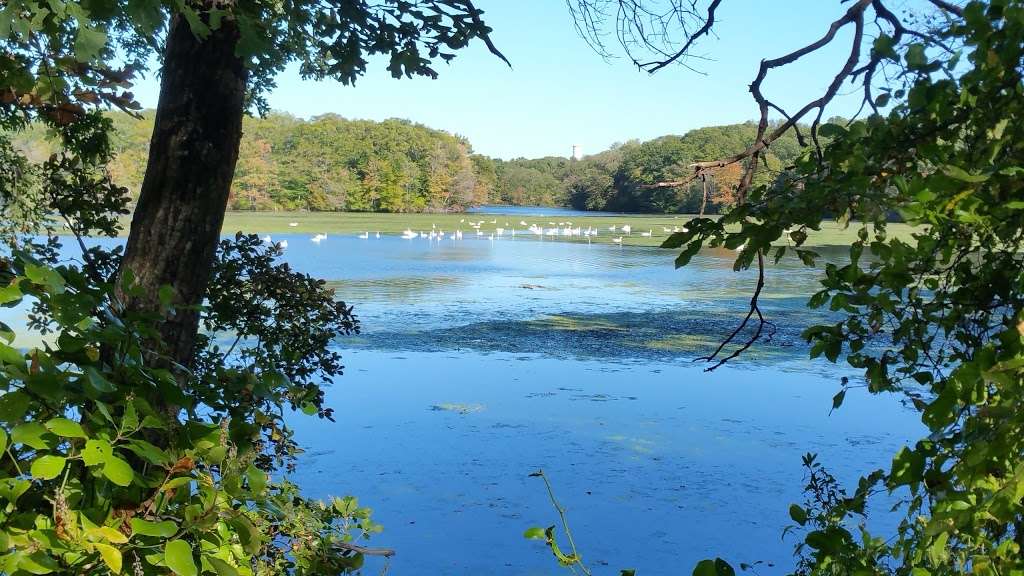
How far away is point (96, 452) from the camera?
77cm

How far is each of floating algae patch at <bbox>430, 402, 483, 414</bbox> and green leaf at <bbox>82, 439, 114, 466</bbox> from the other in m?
4.85

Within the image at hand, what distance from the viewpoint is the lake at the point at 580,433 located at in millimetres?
3756

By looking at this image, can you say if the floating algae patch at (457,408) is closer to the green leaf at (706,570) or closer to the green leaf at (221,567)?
the green leaf at (706,570)

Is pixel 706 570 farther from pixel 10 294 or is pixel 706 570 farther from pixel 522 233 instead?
pixel 522 233

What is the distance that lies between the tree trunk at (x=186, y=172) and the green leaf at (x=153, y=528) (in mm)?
1113

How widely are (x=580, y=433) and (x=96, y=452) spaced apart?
4615mm

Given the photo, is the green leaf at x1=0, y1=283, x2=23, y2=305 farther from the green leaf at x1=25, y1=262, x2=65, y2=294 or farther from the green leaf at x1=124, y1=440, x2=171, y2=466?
the green leaf at x1=124, y1=440, x2=171, y2=466

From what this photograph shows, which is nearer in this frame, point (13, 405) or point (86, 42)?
point (13, 405)

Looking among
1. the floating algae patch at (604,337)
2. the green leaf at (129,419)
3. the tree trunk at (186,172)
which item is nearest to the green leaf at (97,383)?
the green leaf at (129,419)

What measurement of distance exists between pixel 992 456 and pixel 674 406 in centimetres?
526

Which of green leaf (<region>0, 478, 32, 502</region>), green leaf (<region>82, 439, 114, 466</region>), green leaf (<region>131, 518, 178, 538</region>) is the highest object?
green leaf (<region>82, 439, 114, 466</region>)

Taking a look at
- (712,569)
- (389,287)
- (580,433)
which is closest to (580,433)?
(580,433)

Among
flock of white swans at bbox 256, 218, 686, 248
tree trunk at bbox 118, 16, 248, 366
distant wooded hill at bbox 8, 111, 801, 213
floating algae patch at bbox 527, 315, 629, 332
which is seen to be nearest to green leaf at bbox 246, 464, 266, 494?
tree trunk at bbox 118, 16, 248, 366

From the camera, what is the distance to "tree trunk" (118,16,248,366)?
1.86 m
